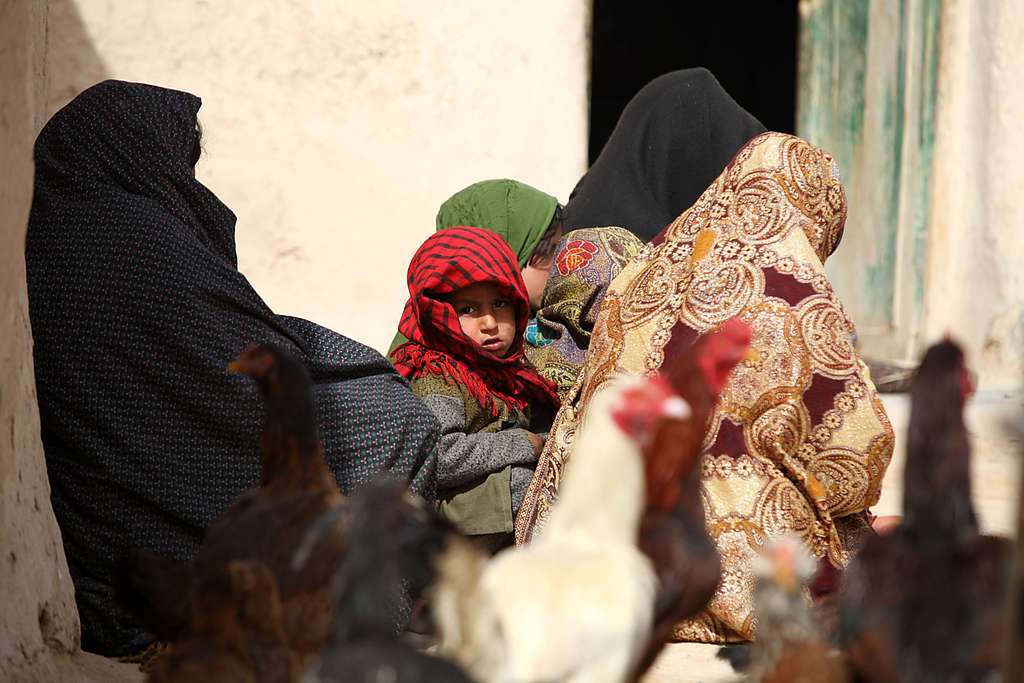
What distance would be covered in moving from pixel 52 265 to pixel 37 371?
266mm

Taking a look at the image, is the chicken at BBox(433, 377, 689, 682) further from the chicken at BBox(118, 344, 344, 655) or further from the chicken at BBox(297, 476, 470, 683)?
the chicken at BBox(118, 344, 344, 655)

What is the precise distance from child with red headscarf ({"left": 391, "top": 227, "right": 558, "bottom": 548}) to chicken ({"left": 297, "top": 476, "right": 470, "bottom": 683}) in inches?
66.5

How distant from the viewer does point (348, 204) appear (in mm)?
5379

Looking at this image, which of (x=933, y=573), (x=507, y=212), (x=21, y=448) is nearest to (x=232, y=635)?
(x=933, y=573)

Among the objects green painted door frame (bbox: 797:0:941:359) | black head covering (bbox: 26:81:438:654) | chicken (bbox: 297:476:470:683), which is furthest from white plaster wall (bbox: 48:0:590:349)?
chicken (bbox: 297:476:470:683)

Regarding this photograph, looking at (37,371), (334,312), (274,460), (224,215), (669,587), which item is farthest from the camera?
(334,312)

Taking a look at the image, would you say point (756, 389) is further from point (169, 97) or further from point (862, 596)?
point (169, 97)

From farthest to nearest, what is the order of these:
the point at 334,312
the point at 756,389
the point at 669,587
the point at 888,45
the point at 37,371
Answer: the point at 888,45 < the point at 334,312 < the point at 37,371 < the point at 756,389 < the point at 669,587

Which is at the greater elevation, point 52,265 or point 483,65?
point 483,65

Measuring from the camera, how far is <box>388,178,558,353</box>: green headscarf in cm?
438

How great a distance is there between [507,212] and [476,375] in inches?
35.6

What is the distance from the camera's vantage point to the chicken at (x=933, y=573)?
146 centimetres

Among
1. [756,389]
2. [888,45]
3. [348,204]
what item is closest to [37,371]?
[756,389]

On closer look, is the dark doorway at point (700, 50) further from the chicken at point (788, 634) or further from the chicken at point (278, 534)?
the chicken at point (788, 634)
